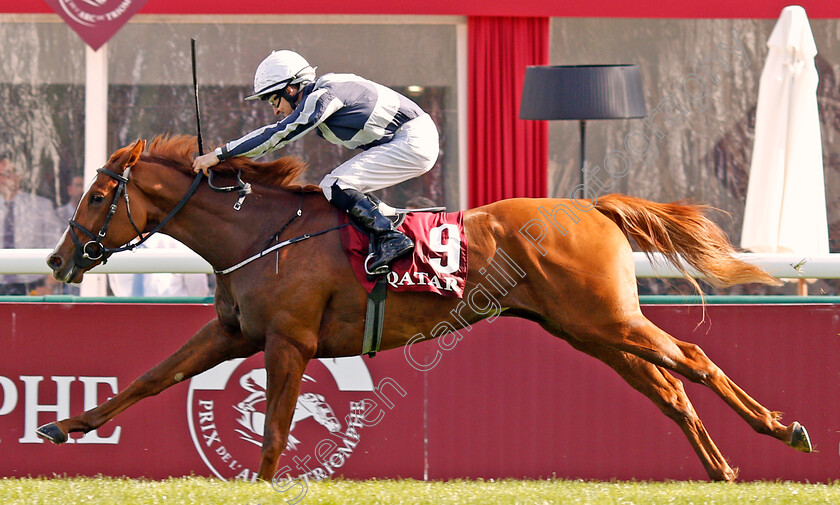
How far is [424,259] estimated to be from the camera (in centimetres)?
466

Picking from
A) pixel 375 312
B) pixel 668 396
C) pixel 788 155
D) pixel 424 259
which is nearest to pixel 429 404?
pixel 375 312

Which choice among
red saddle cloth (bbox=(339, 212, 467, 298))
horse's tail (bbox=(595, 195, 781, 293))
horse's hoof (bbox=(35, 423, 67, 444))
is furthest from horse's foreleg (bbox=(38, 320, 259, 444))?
horse's tail (bbox=(595, 195, 781, 293))

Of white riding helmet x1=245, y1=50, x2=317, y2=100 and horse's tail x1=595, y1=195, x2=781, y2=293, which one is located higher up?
white riding helmet x1=245, y1=50, x2=317, y2=100

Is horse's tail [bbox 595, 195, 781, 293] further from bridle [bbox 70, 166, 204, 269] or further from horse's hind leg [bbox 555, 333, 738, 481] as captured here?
bridle [bbox 70, 166, 204, 269]

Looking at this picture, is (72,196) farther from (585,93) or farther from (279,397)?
(279,397)

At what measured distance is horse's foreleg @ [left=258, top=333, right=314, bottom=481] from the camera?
450 centimetres

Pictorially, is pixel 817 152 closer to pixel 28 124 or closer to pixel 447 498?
pixel 447 498

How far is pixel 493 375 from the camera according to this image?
5.58m

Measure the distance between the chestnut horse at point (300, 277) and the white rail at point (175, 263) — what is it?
972 millimetres

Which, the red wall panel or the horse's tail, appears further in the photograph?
the red wall panel

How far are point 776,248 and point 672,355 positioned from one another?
8.77ft

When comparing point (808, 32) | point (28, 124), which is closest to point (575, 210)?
point (808, 32)

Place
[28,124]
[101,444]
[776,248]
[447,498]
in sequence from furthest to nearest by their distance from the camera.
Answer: [28,124], [776,248], [101,444], [447,498]

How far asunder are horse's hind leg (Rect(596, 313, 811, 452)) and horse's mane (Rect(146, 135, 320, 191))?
1625 mm
